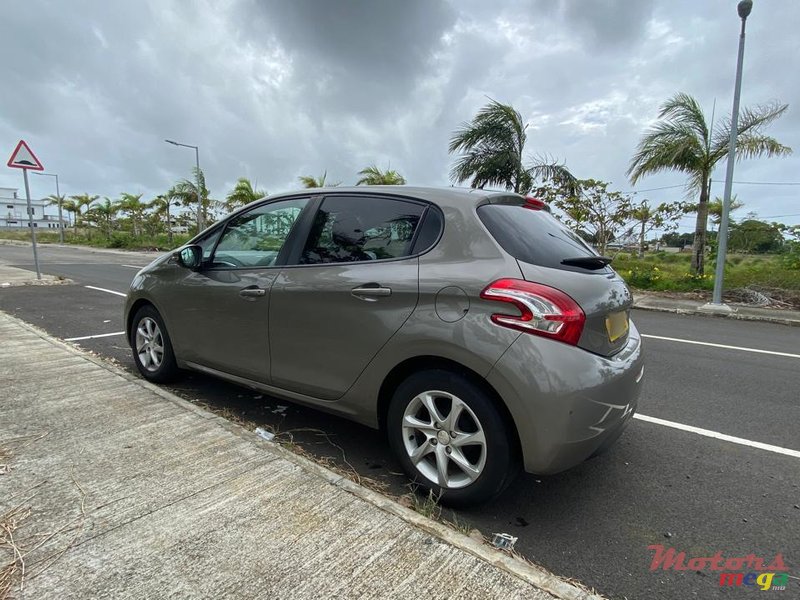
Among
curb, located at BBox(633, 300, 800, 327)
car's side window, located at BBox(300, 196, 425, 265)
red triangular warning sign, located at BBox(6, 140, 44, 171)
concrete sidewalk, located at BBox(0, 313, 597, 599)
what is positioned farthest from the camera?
red triangular warning sign, located at BBox(6, 140, 44, 171)

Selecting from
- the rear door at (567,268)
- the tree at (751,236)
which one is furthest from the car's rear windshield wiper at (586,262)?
the tree at (751,236)

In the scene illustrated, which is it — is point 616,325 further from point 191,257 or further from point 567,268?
point 191,257

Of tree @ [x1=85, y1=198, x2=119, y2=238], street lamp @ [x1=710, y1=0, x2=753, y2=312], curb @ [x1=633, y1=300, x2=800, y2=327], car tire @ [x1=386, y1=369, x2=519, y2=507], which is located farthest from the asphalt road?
tree @ [x1=85, y1=198, x2=119, y2=238]

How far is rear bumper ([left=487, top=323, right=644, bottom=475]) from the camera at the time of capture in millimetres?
2197

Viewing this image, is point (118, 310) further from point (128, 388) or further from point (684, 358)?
point (684, 358)

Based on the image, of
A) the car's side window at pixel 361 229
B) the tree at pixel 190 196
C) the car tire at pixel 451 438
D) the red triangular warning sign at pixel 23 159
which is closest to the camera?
the car tire at pixel 451 438

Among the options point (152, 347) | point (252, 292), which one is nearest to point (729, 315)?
point (252, 292)

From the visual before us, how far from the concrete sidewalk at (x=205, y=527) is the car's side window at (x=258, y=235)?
1.15 metres

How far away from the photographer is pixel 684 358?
5.91 m

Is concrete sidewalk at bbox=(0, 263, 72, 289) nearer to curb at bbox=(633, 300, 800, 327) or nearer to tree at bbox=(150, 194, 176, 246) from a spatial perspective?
curb at bbox=(633, 300, 800, 327)

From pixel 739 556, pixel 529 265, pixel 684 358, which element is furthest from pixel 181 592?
pixel 684 358

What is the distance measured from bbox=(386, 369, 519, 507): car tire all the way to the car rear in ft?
0.35

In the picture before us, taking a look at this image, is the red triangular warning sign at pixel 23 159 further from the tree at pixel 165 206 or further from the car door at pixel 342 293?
the tree at pixel 165 206

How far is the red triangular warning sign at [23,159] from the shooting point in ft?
32.4
